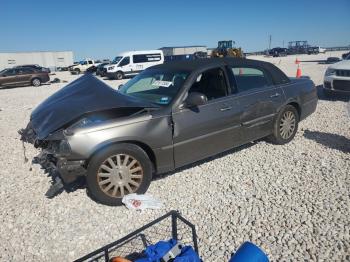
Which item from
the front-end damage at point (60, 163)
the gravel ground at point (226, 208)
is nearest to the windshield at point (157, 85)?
the gravel ground at point (226, 208)

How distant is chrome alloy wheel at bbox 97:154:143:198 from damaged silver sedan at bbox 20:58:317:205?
12mm

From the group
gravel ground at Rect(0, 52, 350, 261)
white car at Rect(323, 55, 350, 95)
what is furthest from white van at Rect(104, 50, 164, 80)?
gravel ground at Rect(0, 52, 350, 261)

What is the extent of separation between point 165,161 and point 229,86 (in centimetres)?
154

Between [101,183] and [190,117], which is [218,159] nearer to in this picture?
[190,117]

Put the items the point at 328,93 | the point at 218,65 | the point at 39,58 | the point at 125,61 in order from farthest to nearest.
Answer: the point at 39,58 → the point at 125,61 → the point at 328,93 → the point at 218,65

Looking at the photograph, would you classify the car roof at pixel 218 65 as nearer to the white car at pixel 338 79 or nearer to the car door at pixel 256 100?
the car door at pixel 256 100

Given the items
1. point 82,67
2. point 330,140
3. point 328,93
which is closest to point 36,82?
point 82,67

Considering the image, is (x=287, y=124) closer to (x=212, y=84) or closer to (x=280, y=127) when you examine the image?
(x=280, y=127)

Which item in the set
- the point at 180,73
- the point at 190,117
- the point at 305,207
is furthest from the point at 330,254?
the point at 180,73

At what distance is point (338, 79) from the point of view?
28.5ft

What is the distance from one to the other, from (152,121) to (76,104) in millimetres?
1019

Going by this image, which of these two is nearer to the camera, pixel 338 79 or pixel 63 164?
pixel 63 164

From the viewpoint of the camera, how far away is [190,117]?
4023 mm

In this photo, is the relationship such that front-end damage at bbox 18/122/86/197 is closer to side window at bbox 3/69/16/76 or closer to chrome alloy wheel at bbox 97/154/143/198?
chrome alloy wheel at bbox 97/154/143/198
